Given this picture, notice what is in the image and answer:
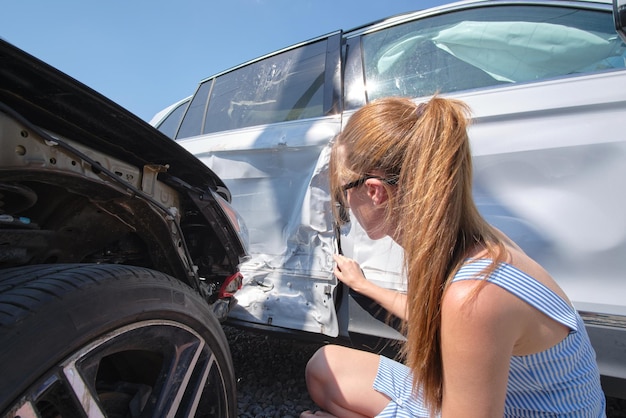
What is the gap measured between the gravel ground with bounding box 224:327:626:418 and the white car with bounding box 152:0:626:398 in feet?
1.18

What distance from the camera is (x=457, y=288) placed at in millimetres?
837

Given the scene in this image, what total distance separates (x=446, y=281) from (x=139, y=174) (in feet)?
3.32

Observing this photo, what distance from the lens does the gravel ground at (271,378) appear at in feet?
5.86

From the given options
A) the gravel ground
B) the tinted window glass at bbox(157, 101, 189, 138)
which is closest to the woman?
the gravel ground

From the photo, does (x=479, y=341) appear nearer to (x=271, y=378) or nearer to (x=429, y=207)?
(x=429, y=207)

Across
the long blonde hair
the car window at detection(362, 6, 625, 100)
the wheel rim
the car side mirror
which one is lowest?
the wheel rim

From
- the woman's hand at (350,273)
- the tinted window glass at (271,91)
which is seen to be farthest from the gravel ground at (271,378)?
the tinted window glass at (271,91)

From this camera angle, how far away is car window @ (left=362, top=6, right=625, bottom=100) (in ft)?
5.50

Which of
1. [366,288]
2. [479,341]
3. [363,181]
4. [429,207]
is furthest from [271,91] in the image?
[479,341]

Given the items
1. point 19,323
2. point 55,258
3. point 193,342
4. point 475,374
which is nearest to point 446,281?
point 475,374

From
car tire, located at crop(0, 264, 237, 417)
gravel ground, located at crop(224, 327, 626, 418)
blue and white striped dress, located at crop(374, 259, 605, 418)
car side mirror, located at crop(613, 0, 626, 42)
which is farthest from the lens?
gravel ground, located at crop(224, 327, 626, 418)

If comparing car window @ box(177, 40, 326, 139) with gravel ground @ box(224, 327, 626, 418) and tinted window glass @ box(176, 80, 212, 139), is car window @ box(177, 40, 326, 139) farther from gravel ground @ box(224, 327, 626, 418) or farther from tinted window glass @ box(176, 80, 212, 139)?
gravel ground @ box(224, 327, 626, 418)

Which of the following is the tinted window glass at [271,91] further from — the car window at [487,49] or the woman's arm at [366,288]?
the woman's arm at [366,288]

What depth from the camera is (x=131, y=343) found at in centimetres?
96
